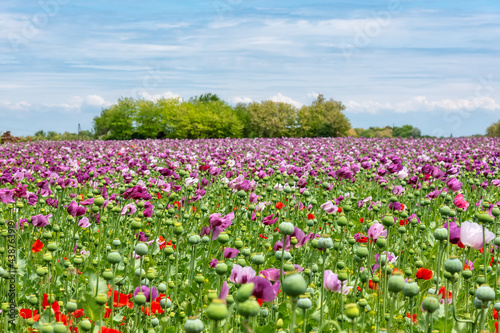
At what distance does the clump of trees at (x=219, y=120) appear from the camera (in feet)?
181

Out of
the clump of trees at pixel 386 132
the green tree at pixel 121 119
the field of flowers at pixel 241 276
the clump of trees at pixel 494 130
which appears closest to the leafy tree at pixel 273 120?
the clump of trees at pixel 386 132

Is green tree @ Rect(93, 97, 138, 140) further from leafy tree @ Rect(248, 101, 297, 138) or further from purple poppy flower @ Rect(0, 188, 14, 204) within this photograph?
purple poppy flower @ Rect(0, 188, 14, 204)

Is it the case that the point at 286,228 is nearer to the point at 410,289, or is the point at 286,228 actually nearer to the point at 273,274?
the point at 273,274

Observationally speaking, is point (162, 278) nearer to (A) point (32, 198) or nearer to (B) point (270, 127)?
(A) point (32, 198)

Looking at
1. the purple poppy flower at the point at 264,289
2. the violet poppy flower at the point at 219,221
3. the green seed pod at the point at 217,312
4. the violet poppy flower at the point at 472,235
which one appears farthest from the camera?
the violet poppy flower at the point at 219,221

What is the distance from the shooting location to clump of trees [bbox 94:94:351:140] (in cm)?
5512

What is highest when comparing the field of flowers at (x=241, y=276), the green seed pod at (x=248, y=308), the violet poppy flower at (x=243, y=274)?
the green seed pod at (x=248, y=308)

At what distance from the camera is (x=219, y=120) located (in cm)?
5534

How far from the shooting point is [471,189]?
25.9 ft

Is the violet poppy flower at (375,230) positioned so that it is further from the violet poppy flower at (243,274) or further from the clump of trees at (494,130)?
the clump of trees at (494,130)

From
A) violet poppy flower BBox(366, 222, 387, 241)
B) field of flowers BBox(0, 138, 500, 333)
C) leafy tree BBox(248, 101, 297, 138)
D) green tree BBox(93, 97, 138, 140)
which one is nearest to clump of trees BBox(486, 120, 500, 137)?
leafy tree BBox(248, 101, 297, 138)

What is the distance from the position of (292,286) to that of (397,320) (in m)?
1.95

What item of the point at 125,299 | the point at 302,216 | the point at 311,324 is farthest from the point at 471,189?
the point at 125,299

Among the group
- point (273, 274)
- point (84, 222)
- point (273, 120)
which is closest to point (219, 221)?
point (273, 274)
